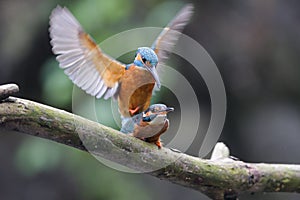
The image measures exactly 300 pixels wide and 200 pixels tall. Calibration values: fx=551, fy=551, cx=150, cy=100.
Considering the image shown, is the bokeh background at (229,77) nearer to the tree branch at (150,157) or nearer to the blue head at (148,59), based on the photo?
the tree branch at (150,157)

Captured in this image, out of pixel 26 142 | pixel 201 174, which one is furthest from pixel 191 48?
pixel 201 174

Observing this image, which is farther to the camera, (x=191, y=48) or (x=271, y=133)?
(x=271, y=133)

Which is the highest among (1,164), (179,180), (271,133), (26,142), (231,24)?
(231,24)

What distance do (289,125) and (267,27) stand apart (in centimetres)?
66

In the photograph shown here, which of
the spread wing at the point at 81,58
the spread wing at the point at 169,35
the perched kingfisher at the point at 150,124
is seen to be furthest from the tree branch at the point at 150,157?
the spread wing at the point at 169,35

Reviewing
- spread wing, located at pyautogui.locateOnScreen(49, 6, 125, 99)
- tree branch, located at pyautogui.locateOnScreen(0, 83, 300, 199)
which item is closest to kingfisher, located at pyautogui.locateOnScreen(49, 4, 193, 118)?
spread wing, located at pyautogui.locateOnScreen(49, 6, 125, 99)

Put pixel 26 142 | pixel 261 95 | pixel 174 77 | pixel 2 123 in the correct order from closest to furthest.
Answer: pixel 2 123
pixel 174 77
pixel 26 142
pixel 261 95

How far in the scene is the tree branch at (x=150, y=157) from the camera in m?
1.32

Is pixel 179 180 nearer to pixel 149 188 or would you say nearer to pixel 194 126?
pixel 194 126

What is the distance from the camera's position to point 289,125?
364 cm

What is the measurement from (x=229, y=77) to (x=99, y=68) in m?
2.18

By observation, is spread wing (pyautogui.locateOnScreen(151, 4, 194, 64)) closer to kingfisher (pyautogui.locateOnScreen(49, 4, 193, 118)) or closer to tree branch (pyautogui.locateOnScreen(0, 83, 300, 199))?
kingfisher (pyautogui.locateOnScreen(49, 4, 193, 118))

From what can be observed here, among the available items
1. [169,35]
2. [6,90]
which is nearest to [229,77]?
[169,35]

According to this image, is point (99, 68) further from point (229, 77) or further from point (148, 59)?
point (229, 77)
